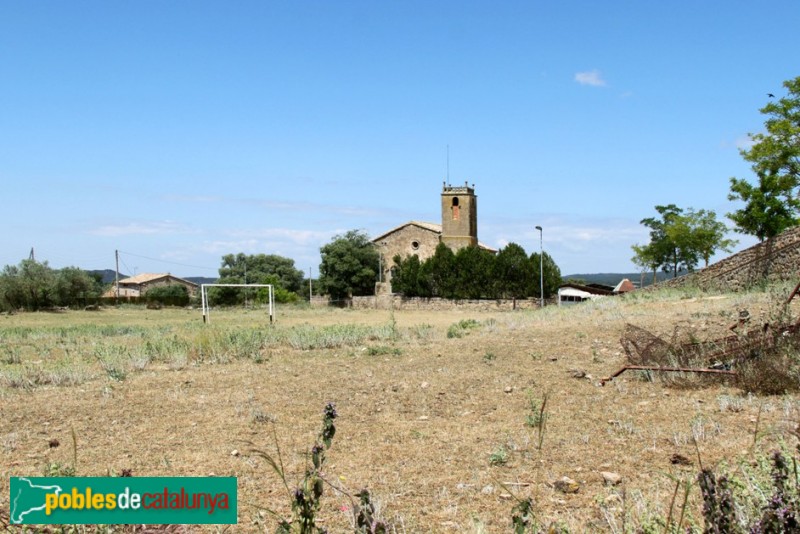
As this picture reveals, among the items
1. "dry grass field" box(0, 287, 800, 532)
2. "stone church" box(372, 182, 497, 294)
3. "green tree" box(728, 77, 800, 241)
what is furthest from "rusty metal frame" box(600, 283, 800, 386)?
"stone church" box(372, 182, 497, 294)

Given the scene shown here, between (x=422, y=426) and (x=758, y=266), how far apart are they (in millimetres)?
16707

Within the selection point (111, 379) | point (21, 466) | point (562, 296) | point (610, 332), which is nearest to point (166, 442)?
point (21, 466)

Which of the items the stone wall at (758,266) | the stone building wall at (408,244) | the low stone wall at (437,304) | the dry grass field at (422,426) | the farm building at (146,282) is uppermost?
the stone building wall at (408,244)

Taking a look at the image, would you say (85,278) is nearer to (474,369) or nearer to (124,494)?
(474,369)

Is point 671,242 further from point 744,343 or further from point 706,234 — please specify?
point 744,343

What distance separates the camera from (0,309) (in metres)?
50.5

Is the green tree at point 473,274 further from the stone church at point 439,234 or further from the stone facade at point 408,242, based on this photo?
the stone facade at point 408,242

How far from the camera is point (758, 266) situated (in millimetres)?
19172

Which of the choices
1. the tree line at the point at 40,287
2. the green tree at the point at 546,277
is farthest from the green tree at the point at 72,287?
the green tree at the point at 546,277

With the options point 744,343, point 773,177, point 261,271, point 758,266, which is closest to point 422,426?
point 744,343

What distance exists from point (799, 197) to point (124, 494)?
39574mm

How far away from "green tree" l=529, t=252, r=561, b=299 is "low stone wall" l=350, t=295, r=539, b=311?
1.19 m

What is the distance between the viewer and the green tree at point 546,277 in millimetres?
47406

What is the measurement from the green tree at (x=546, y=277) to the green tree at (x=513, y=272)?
30 centimetres
